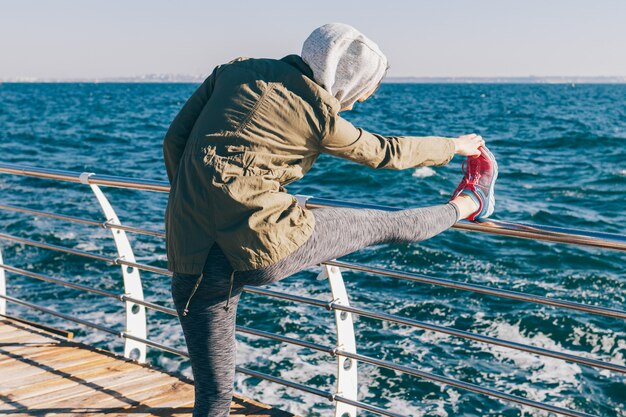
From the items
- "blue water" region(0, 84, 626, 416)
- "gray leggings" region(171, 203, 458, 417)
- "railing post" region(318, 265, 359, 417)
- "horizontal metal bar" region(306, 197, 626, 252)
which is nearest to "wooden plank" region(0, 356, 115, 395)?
"railing post" region(318, 265, 359, 417)

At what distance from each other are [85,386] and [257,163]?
6.16ft

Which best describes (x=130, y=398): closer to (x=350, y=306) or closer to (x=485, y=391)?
(x=350, y=306)

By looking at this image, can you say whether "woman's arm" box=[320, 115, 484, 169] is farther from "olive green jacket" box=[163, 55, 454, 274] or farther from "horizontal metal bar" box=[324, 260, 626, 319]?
"horizontal metal bar" box=[324, 260, 626, 319]

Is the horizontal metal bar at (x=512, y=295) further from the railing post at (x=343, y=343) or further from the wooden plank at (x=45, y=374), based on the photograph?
the wooden plank at (x=45, y=374)

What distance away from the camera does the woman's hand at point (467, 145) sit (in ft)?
7.21

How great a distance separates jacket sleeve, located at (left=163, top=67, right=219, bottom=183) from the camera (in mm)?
1853

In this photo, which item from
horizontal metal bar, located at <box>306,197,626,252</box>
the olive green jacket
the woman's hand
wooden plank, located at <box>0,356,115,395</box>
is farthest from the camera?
wooden plank, located at <box>0,356,115,395</box>

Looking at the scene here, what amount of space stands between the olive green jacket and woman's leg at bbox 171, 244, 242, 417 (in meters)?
0.05

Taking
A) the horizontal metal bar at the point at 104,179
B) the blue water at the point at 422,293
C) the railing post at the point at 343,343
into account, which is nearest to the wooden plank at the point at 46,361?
the horizontal metal bar at the point at 104,179

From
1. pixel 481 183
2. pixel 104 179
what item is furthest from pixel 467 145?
pixel 104 179

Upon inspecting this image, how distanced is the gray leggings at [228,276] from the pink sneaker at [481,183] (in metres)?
0.17

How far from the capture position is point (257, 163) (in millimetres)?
1702

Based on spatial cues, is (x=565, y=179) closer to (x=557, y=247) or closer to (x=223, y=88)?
(x=557, y=247)

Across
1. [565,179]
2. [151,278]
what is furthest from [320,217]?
[565,179]
